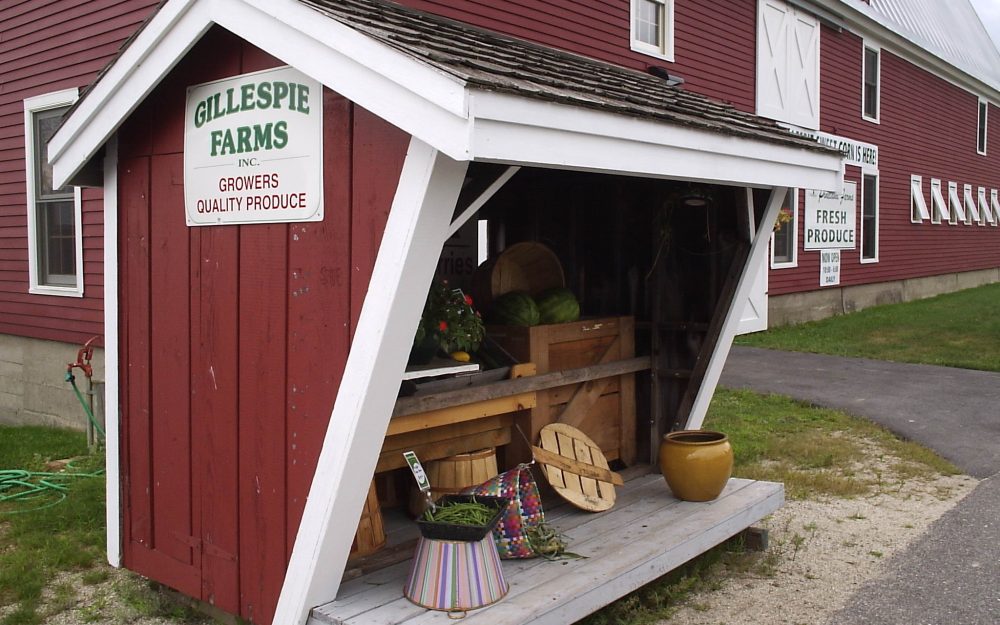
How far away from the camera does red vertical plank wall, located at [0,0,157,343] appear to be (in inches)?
326

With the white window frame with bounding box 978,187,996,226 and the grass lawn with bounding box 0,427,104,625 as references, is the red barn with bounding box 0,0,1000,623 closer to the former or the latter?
the grass lawn with bounding box 0,427,104,625

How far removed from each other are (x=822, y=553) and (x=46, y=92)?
803cm

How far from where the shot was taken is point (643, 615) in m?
4.25

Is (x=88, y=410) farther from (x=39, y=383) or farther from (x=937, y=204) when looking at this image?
(x=937, y=204)

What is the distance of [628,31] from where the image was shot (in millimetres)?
11375

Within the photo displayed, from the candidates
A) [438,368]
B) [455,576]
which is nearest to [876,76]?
[438,368]

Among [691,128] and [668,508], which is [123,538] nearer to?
[668,508]

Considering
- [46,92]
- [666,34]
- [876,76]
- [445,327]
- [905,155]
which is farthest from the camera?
[905,155]

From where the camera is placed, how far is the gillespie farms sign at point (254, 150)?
3520mm

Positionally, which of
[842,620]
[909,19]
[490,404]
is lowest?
[842,620]

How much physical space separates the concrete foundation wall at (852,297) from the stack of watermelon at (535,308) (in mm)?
10884

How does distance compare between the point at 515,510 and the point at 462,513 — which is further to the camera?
the point at 515,510

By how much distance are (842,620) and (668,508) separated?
40.0 inches

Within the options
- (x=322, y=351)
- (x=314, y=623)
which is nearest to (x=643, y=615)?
(x=314, y=623)
